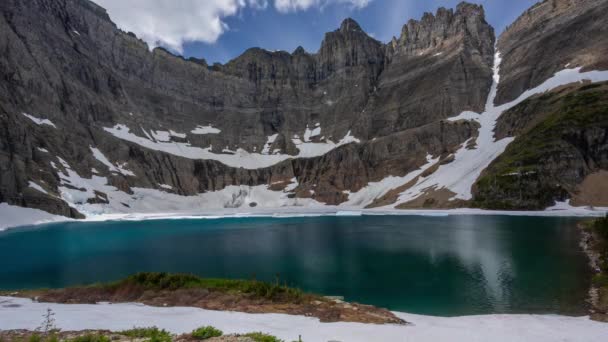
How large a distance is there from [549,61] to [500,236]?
10605 cm

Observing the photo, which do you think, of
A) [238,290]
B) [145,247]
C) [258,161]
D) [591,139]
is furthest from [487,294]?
[258,161]

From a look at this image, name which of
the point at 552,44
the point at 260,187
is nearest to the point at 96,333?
the point at 260,187

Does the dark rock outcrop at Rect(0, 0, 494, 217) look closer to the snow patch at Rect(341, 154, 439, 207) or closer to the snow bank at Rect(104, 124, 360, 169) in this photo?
the snow patch at Rect(341, 154, 439, 207)

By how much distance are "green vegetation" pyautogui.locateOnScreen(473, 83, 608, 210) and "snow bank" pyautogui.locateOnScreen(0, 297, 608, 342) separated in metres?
72.0

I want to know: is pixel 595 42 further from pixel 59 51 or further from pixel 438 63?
pixel 59 51

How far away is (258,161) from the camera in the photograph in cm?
15662

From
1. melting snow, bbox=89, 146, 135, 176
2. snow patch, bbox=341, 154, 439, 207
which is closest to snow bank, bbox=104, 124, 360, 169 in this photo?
melting snow, bbox=89, 146, 135, 176

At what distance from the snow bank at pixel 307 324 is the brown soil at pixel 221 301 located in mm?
837

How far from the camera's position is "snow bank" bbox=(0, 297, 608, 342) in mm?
9516

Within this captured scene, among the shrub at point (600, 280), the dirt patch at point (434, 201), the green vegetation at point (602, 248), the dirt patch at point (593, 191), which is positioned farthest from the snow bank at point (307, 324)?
the dirt patch at point (434, 201)

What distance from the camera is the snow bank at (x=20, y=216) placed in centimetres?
6889

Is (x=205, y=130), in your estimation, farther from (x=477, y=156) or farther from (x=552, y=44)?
(x=552, y=44)

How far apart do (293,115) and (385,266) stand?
156 m

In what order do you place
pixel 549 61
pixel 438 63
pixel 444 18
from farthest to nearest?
1. pixel 444 18
2. pixel 438 63
3. pixel 549 61
